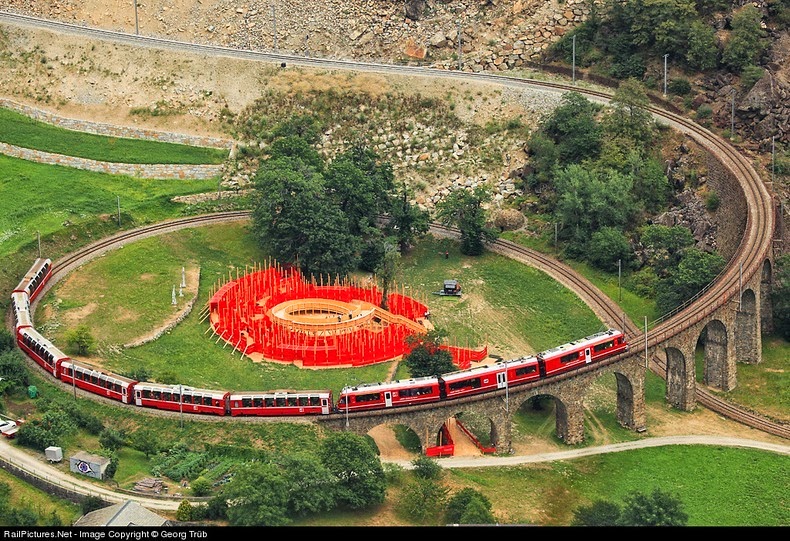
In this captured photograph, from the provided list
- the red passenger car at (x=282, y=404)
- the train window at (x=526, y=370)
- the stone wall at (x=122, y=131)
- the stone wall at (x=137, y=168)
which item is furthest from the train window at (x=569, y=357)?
the stone wall at (x=122, y=131)

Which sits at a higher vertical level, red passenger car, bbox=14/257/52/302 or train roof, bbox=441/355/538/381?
red passenger car, bbox=14/257/52/302

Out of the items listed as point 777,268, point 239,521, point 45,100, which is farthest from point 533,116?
point 239,521

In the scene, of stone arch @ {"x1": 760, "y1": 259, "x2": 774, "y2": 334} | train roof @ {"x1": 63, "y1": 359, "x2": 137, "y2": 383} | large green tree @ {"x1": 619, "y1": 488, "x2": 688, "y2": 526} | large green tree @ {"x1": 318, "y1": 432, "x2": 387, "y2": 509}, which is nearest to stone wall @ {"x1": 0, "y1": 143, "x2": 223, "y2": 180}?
train roof @ {"x1": 63, "y1": 359, "x2": 137, "y2": 383}

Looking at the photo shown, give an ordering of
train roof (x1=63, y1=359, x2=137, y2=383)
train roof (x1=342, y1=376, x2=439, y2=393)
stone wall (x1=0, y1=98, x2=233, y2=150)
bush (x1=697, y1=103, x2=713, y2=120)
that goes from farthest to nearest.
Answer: stone wall (x1=0, y1=98, x2=233, y2=150) < bush (x1=697, y1=103, x2=713, y2=120) < train roof (x1=63, y1=359, x2=137, y2=383) < train roof (x1=342, y1=376, x2=439, y2=393)

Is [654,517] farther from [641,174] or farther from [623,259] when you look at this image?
[641,174]

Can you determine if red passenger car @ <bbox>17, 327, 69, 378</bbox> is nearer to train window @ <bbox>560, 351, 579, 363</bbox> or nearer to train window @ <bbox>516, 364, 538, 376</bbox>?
train window @ <bbox>516, 364, 538, 376</bbox>

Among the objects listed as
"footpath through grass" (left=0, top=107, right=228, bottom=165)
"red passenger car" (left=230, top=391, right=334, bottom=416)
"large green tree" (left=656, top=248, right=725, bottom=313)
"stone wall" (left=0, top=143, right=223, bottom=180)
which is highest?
"footpath through grass" (left=0, top=107, right=228, bottom=165)

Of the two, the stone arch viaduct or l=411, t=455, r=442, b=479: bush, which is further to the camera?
the stone arch viaduct

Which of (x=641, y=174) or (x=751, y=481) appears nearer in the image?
Result: (x=751, y=481)

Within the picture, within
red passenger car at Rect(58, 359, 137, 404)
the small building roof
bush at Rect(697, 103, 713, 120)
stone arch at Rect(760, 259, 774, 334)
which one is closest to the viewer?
the small building roof
